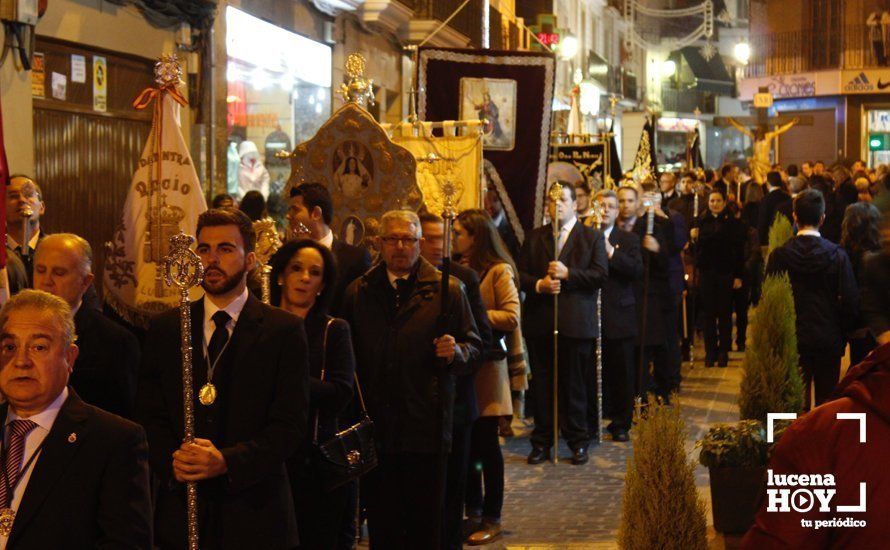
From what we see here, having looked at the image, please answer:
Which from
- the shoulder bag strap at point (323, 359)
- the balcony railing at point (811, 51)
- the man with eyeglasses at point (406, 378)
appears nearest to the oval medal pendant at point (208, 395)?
the shoulder bag strap at point (323, 359)

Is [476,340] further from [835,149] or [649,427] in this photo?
[835,149]

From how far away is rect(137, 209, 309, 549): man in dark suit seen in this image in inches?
208

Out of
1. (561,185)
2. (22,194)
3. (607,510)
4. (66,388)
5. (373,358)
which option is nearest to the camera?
(66,388)

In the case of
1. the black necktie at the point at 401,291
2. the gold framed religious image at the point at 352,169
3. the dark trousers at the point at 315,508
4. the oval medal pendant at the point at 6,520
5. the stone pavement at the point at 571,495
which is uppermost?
the gold framed religious image at the point at 352,169

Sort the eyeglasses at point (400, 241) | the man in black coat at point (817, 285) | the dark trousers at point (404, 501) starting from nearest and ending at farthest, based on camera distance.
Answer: the dark trousers at point (404, 501)
the eyeglasses at point (400, 241)
the man in black coat at point (817, 285)

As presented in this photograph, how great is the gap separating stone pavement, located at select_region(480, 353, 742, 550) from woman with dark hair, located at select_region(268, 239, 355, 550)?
8.68 feet

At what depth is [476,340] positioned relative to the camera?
7.84m

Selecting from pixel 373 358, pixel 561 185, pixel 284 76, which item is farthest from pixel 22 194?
pixel 284 76

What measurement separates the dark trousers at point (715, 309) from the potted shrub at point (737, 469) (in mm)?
9747

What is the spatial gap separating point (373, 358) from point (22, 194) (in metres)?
2.34

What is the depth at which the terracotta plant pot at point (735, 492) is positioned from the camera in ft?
26.9

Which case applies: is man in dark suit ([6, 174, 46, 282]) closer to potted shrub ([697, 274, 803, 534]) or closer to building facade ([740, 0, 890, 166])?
potted shrub ([697, 274, 803, 534])

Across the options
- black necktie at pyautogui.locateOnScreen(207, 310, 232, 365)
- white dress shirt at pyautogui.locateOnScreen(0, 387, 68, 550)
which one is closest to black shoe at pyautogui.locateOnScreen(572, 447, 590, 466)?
black necktie at pyautogui.locateOnScreen(207, 310, 232, 365)
